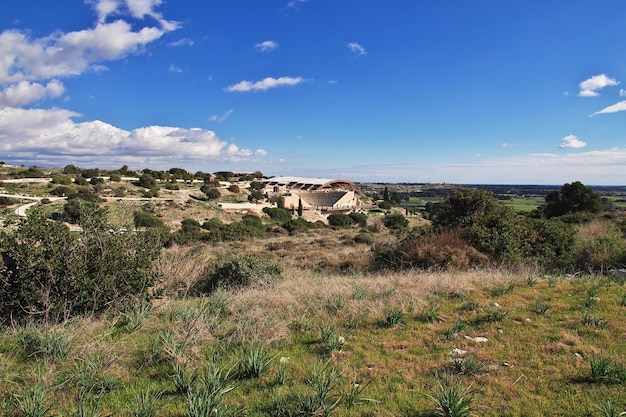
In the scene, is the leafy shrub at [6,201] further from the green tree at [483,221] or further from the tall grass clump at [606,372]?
the tall grass clump at [606,372]

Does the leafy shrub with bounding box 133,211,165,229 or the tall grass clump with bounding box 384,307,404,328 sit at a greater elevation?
the tall grass clump with bounding box 384,307,404,328

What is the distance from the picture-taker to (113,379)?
3354mm

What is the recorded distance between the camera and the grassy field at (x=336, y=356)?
304 cm

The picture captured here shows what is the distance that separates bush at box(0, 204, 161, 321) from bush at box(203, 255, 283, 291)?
3.34m

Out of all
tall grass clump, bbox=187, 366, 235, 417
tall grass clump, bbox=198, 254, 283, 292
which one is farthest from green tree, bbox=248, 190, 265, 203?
tall grass clump, bbox=187, 366, 235, 417

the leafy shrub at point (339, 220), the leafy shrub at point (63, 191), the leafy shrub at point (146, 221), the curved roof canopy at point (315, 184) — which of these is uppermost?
the curved roof canopy at point (315, 184)

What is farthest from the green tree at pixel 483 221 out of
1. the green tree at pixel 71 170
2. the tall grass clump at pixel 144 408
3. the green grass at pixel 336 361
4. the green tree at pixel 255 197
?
the green tree at pixel 71 170

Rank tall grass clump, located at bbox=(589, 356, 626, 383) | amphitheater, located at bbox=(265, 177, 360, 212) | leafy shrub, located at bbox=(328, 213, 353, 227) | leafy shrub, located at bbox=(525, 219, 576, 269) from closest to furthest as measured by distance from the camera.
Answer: tall grass clump, located at bbox=(589, 356, 626, 383) → leafy shrub, located at bbox=(525, 219, 576, 269) → leafy shrub, located at bbox=(328, 213, 353, 227) → amphitheater, located at bbox=(265, 177, 360, 212)

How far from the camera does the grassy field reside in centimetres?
304

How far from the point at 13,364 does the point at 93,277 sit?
6.34ft

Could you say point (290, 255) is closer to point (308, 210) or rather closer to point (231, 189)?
point (308, 210)

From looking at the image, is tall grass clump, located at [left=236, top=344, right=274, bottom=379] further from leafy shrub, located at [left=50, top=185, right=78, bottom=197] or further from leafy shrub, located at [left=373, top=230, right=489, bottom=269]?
leafy shrub, located at [left=50, top=185, right=78, bottom=197]

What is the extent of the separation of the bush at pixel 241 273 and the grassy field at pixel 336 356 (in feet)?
9.67

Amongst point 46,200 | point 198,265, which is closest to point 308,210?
point 46,200
